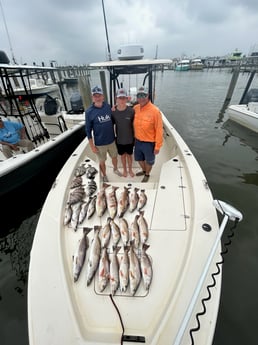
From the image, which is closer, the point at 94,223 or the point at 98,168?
the point at 94,223

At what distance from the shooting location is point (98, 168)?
10.6ft

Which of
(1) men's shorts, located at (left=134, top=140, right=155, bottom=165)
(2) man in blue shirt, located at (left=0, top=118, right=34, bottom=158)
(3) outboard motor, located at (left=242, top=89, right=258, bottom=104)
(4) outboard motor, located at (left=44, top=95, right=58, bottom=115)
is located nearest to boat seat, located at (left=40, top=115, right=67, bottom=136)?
(4) outboard motor, located at (left=44, top=95, right=58, bottom=115)

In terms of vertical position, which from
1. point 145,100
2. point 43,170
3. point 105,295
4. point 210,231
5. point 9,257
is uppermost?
point 145,100

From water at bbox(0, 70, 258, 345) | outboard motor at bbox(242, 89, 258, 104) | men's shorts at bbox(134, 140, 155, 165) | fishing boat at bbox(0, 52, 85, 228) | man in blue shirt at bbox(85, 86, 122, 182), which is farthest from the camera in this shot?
outboard motor at bbox(242, 89, 258, 104)

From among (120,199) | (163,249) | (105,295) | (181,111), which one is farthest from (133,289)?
(181,111)

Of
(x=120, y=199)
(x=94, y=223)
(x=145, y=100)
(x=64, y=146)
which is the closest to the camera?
(x=94, y=223)

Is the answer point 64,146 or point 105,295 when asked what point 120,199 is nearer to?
point 105,295

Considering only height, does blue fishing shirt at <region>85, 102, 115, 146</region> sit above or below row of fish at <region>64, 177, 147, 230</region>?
above

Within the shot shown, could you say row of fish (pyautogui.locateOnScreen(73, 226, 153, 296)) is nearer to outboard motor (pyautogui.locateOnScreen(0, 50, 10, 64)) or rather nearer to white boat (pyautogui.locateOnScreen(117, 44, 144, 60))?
white boat (pyautogui.locateOnScreen(117, 44, 144, 60))

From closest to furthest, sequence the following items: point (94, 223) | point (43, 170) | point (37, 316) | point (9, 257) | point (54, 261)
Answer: point (37, 316)
point (54, 261)
point (94, 223)
point (9, 257)
point (43, 170)

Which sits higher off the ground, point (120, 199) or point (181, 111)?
point (120, 199)

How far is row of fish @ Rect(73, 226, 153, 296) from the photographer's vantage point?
1556mm

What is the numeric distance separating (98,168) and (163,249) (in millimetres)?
1832

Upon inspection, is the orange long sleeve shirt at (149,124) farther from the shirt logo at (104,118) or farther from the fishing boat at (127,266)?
the fishing boat at (127,266)
